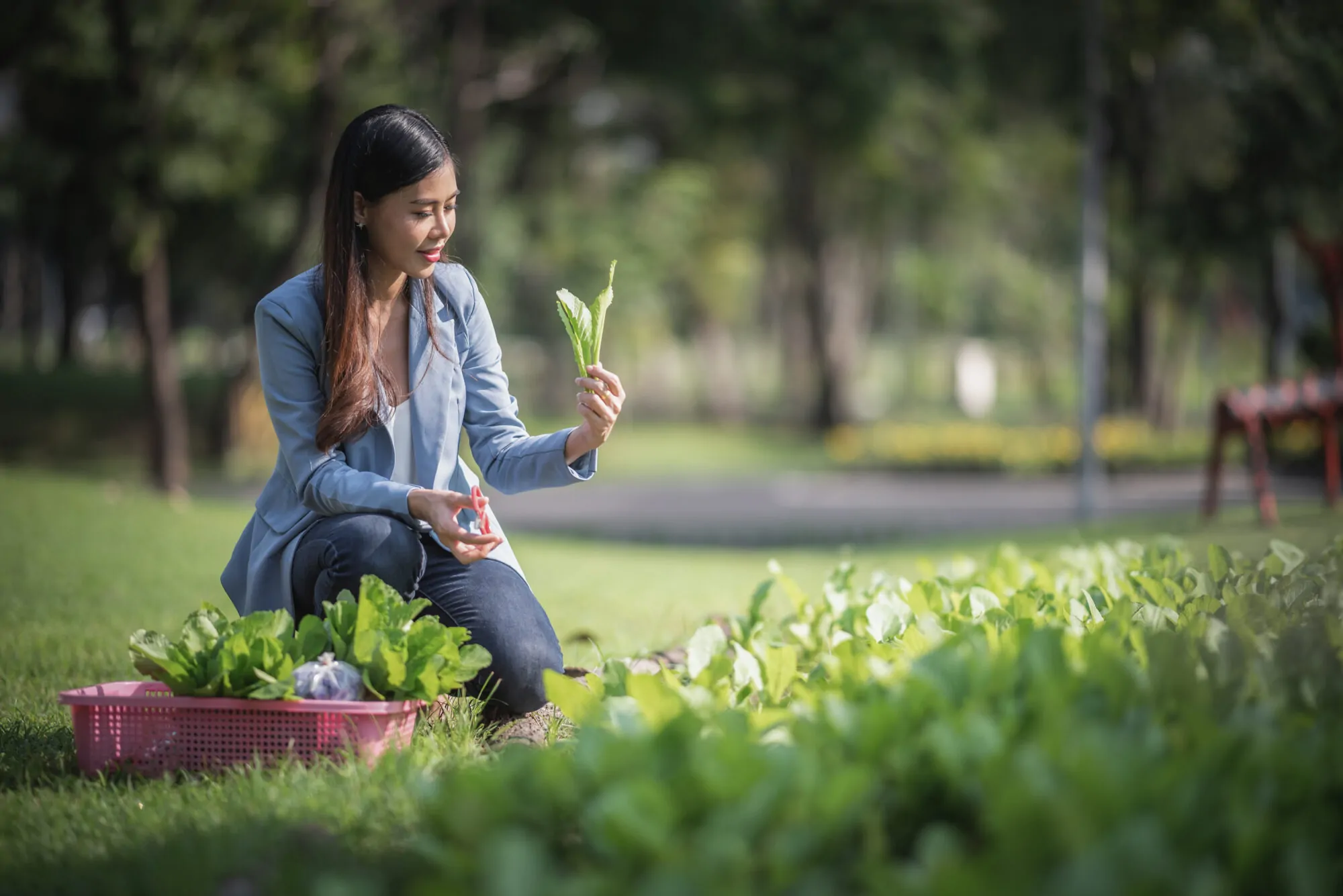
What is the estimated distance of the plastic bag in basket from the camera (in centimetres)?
326

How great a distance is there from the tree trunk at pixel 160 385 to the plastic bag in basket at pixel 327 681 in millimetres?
12013

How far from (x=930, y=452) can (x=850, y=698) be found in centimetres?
1860

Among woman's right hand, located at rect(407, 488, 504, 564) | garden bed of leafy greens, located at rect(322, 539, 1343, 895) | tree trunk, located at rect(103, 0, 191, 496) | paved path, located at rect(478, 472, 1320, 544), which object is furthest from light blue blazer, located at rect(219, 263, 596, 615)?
tree trunk, located at rect(103, 0, 191, 496)

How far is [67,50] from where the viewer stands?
15.1 metres

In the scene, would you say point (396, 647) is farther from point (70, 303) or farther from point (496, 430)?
point (70, 303)

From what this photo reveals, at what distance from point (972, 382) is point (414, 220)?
44830 mm

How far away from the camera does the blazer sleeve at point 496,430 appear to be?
3.86m

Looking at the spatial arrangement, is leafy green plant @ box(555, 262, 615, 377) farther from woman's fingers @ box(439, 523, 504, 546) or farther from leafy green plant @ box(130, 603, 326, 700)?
leafy green plant @ box(130, 603, 326, 700)

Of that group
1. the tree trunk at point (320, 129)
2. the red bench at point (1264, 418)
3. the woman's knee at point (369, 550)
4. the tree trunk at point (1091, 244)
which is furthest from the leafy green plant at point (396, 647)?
the tree trunk at point (320, 129)

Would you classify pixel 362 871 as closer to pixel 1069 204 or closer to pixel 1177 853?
pixel 1177 853

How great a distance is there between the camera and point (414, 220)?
3691mm

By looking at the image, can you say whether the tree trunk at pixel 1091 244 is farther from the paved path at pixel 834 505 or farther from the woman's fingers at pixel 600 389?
the woman's fingers at pixel 600 389

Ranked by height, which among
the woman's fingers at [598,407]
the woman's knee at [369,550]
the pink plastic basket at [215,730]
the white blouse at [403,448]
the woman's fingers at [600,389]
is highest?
the woman's fingers at [600,389]

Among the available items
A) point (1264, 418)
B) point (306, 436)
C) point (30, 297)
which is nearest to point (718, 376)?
point (30, 297)
